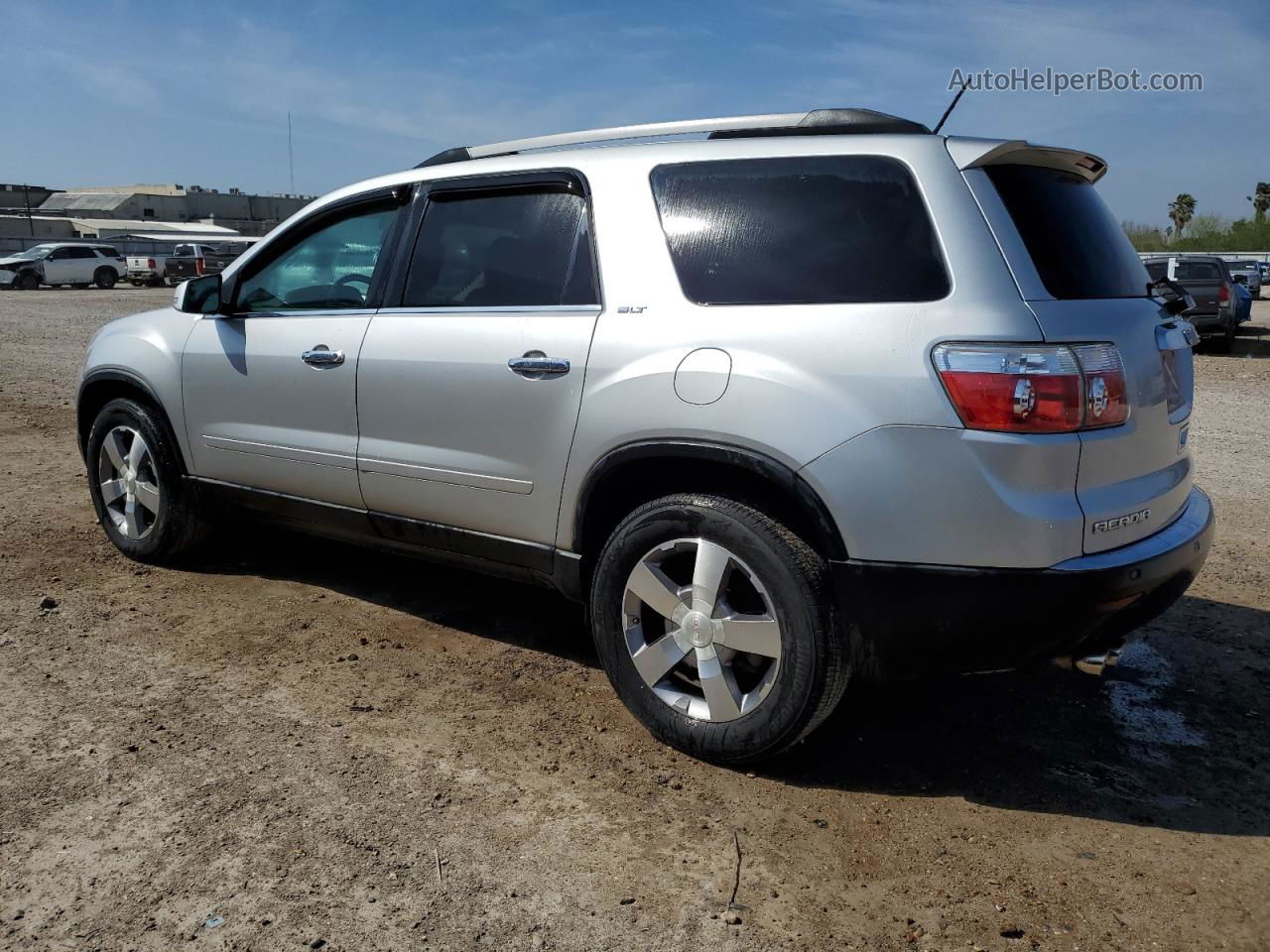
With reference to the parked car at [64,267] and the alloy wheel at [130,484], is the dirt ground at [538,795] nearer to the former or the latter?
the alloy wheel at [130,484]

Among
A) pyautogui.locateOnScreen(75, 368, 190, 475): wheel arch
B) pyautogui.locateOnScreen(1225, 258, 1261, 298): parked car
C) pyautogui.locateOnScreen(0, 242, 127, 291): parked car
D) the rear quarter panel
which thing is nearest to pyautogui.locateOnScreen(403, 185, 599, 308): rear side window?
the rear quarter panel

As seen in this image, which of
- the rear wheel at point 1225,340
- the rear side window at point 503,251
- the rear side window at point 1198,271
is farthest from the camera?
the rear side window at point 1198,271

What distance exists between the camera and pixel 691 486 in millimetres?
3352

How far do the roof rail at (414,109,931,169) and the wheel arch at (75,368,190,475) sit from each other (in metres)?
2.07

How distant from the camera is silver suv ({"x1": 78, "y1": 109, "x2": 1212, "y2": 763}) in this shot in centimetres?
283

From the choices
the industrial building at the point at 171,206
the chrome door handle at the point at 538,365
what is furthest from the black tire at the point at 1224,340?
the industrial building at the point at 171,206

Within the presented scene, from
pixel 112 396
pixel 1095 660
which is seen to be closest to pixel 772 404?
pixel 1095 660

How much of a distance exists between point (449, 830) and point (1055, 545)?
180cm

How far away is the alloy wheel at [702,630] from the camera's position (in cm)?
318

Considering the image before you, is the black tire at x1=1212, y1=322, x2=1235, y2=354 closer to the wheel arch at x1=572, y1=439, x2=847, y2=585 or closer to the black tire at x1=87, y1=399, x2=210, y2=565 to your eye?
the wheel arch at x1=572, y1=439, x2=847, y2=585

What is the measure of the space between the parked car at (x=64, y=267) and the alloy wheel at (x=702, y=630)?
127 ft

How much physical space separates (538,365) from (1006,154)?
158cm

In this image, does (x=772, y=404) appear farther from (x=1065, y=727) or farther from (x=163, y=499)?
(x=163, y=499)

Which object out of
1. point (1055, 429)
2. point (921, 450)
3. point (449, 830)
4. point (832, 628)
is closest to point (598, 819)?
point (449, 830)
